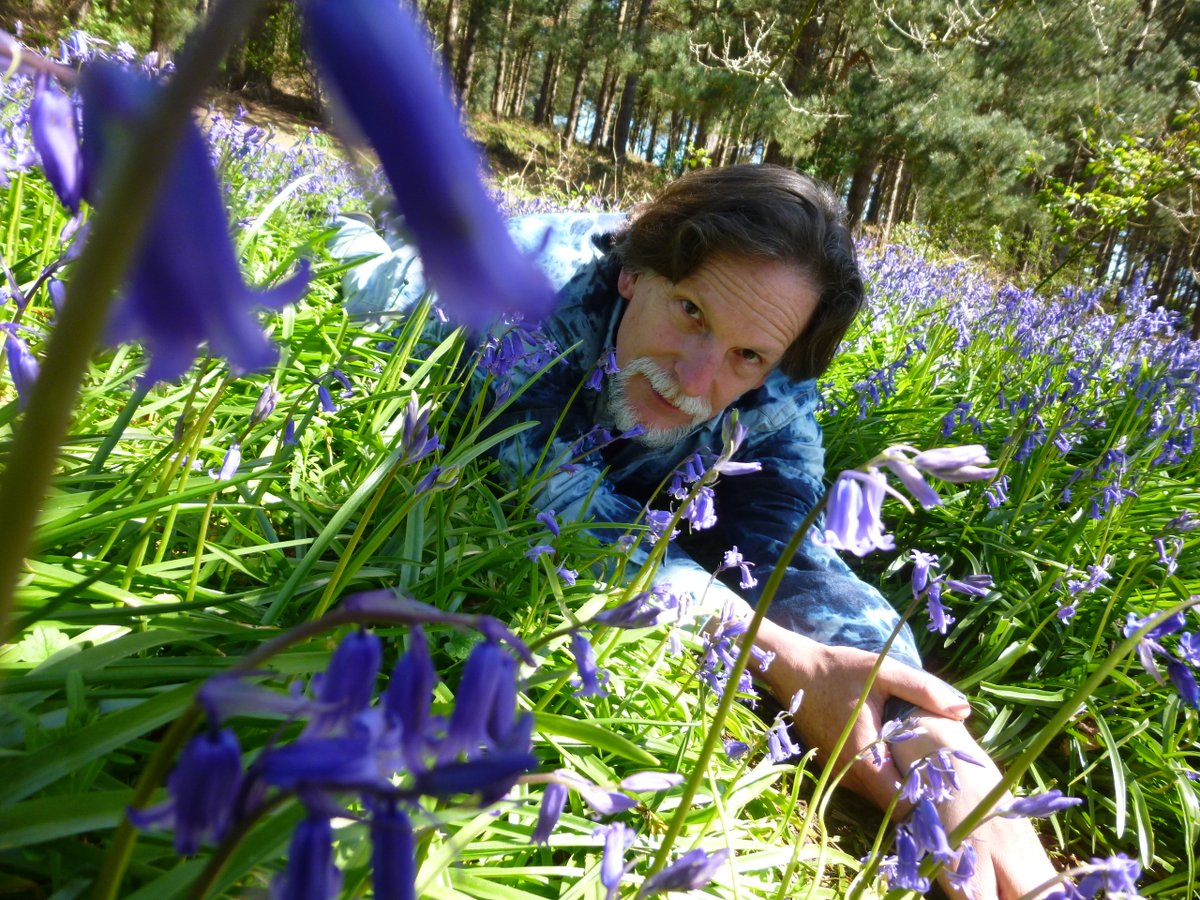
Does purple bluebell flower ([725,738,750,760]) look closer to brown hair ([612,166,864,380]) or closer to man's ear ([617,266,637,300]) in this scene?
brown hair ([612,166,864,380])

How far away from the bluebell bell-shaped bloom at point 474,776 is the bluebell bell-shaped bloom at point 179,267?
0.23m

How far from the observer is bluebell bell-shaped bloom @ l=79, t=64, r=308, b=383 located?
416 mm

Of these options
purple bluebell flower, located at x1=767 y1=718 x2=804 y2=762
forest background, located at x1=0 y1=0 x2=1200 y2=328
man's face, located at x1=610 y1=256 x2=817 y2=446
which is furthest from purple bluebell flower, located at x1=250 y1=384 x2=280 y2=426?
forest background, located at x1=0 y1=0 x2=1200 y2=328

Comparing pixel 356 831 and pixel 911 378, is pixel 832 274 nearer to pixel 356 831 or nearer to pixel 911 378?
pixel 911 378

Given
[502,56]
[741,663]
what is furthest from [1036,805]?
[502,56]

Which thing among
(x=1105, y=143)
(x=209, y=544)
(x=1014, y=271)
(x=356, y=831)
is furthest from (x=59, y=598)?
(x=1014, y=271)

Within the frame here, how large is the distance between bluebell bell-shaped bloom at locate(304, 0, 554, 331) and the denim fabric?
6.12 ft

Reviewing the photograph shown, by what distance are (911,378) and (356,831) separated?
15.0ft

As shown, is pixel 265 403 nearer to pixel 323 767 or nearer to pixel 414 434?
pixel 414 434

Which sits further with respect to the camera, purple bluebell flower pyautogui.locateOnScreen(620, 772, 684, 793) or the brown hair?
the brown hair

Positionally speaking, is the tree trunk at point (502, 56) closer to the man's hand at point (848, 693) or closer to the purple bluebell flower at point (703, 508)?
the man's hand at point (848, 693)

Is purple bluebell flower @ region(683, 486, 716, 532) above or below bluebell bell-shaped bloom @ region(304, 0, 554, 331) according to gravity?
below

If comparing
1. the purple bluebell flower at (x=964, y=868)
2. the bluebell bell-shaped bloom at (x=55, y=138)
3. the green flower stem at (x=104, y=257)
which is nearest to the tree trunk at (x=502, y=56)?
the bluebell bell-shaped bloom at (x=55, y=138)

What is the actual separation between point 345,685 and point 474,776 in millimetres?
102
